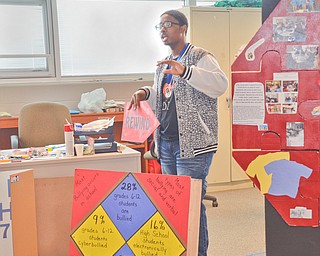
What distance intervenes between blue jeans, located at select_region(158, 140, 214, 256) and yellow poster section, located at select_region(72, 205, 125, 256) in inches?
32.6

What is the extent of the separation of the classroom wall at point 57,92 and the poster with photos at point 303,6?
353cm

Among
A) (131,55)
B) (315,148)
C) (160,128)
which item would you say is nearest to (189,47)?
(160,128)

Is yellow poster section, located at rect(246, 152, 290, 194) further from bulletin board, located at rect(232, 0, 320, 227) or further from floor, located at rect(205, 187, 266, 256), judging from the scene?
floor, located at rect(205, 187, 266, 256)

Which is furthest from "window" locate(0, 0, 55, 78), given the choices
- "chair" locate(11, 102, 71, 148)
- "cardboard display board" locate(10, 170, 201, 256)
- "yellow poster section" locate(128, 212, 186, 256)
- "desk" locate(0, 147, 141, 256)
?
"yellow poster section" locate(128, 212, 186, 256)

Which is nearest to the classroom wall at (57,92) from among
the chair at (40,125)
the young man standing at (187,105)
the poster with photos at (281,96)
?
the chair at (40,125)

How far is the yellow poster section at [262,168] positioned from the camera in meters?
1.49

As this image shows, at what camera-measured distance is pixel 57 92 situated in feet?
15.4

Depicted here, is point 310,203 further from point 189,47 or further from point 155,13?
point 155,13

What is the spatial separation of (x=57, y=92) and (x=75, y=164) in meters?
2.62

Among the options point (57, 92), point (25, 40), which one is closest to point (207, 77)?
point (57, 92)

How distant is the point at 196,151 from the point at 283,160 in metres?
0.84

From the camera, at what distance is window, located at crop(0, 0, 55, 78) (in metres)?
4.49

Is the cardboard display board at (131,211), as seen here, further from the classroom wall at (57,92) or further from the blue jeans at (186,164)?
the classroom wall at (57,92)

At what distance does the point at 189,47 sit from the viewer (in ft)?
7.86
